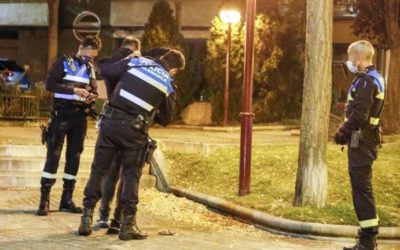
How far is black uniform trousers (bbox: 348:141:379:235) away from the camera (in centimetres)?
615

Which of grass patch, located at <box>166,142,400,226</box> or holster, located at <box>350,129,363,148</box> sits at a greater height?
holster, located at <box>350,129,363,148</box>

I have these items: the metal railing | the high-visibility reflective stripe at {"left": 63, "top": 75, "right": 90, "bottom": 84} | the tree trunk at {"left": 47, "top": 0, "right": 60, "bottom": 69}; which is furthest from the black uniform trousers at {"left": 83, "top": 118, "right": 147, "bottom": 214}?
the tree trunk at {"left": 47, "top": 0, "right": 60, "bottom": 69}

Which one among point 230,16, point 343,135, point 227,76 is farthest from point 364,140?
point 230,16

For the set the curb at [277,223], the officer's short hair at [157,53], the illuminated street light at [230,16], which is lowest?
the curb at [277,223]

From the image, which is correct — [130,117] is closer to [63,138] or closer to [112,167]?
[112,167]

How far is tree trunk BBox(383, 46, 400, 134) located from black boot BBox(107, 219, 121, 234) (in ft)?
30.5

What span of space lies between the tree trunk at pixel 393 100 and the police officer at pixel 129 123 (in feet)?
30.2

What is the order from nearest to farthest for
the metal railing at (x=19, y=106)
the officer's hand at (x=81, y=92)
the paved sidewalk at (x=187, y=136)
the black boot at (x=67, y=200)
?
the officer's hand at (x=81, y=92)
the black boot at (x=67, y=200)
the paved sidewalk at (x=187, y=136)
the metal railing at (x=19, y=106)

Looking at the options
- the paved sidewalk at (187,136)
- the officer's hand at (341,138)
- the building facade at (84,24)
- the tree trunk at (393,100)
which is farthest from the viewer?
the building facade at (84,24)

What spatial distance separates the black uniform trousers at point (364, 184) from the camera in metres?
6.15

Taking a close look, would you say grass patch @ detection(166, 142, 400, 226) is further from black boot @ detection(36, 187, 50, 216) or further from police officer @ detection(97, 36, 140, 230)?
black boot @ detection(36, 187, 50, 216)

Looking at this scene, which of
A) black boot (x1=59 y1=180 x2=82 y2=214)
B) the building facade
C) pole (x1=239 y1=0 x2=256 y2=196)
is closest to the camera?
black boot (x1=59 y1=180 x2=82 y2=214)

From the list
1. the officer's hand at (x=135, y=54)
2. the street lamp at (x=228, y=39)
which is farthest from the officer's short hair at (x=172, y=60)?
the street lamp at (x=228, y=39)

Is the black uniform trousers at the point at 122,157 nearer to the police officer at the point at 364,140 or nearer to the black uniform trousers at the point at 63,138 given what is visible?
the black uniform trousers at the point at 63,138
